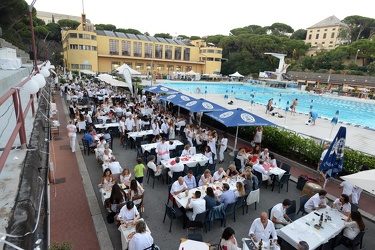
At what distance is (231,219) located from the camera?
23.3 ft

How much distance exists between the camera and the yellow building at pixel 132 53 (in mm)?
52750

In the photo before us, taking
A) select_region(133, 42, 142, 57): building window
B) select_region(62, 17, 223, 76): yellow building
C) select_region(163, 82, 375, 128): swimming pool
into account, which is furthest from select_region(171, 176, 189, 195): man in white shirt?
select_region(133, 42, 142, 57): building window

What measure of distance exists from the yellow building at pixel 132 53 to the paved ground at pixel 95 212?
40721 mm

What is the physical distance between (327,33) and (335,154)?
9833 centimetres

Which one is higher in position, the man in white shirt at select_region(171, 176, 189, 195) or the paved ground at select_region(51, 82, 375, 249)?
the man in white shirt at select_region(171, 176, 189, 195)

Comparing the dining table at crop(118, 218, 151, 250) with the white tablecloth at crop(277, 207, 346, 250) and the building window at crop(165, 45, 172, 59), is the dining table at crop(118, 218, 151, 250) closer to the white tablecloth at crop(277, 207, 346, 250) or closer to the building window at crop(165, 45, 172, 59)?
the white tablecloth at crop(277, 207, 346, 250)

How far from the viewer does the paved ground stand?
5.93 m

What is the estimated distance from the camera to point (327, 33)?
284 ft

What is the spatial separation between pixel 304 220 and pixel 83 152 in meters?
9.87

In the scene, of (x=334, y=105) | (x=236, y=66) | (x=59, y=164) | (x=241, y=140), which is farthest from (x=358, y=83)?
(x=59, y=164)

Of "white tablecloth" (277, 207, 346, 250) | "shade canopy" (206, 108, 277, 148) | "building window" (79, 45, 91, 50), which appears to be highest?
"building window" (79, 45, 91, 50)

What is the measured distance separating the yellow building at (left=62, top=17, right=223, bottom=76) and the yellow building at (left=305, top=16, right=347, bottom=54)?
42.7 m

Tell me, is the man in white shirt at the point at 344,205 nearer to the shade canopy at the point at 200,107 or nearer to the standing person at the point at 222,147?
the standing person at the point at 222,147

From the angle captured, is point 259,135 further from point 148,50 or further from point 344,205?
point 148,50
